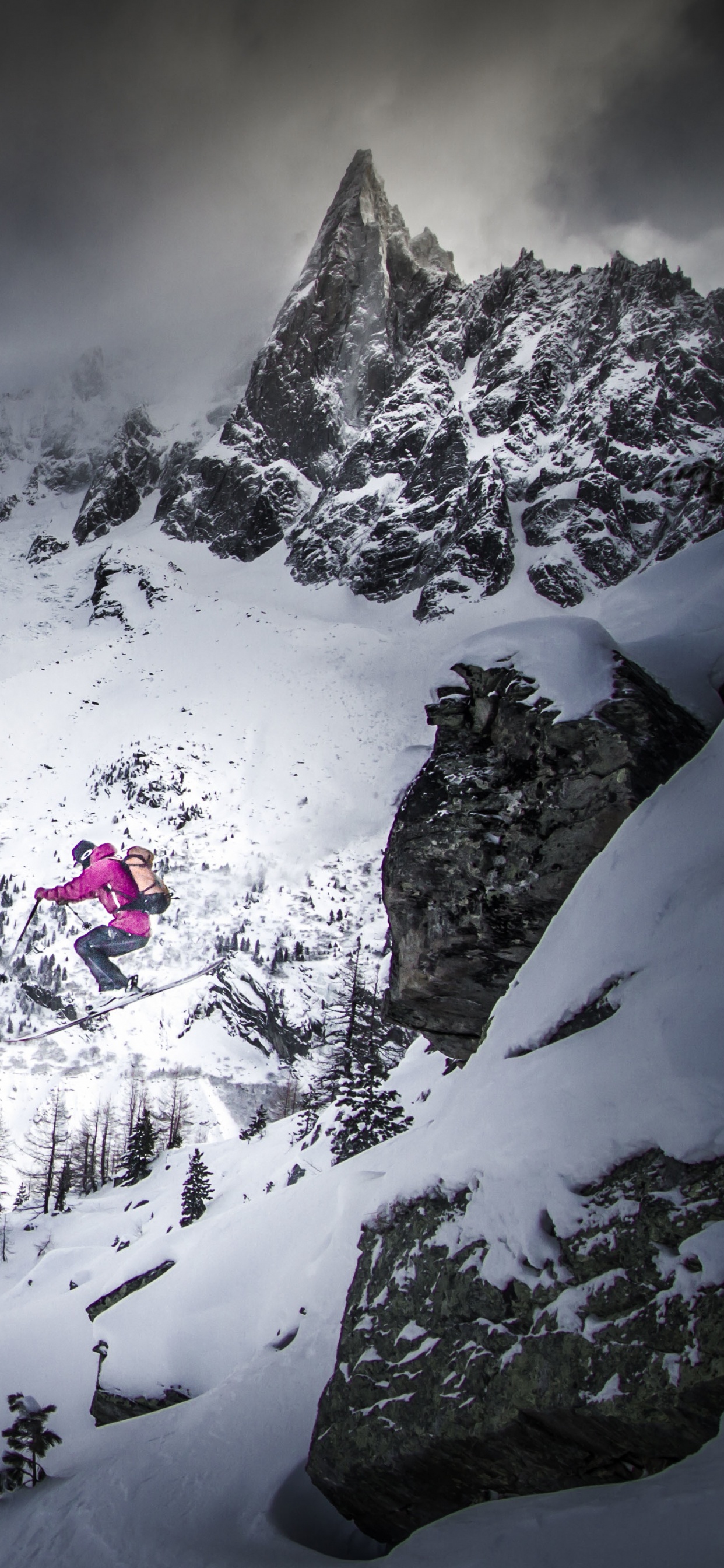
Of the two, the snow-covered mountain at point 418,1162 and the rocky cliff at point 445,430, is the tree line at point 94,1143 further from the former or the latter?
the rocky cliff at point 445,430

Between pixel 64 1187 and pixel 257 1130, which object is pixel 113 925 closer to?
pixel 64 1187

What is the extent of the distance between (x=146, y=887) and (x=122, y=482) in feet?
432

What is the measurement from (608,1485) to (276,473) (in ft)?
597

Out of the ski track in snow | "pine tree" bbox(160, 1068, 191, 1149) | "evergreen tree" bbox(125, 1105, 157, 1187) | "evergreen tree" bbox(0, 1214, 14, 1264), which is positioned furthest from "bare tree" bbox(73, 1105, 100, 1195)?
"evergreen tree" bbox(0, 1214, 14, 1264)

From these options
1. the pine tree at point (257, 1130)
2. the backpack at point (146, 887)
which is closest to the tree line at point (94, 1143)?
the pine tree at point (257, 1130)

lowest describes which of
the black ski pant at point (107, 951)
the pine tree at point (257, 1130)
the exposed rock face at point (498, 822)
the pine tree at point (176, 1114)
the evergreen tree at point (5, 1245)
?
the pine tree at point (176, 1114)

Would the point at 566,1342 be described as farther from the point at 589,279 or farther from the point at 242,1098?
the point at 589,279

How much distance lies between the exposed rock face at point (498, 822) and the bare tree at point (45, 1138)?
167 ft

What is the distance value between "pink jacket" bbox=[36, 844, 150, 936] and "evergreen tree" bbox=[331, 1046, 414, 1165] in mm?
54753

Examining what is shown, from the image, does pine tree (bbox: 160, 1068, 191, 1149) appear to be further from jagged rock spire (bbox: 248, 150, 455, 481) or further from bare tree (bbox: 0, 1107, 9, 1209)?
jagged rock spire (bbox: 248, 150, 455, 481)

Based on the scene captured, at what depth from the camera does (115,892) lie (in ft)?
248

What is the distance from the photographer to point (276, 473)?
16925cm

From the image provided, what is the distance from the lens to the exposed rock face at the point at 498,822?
893cm

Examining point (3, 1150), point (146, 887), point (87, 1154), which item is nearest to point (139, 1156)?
point (87, 1154)
